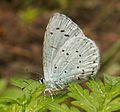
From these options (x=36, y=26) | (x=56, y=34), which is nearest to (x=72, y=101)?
(x=56, y=34)

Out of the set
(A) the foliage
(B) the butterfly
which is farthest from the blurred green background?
(A) the foliage

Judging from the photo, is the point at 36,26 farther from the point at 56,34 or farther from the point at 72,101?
the point at 72,101

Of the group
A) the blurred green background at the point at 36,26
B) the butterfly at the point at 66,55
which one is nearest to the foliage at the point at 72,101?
the butterfly at the point at 66,55

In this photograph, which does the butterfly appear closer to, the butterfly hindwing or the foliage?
the butterfly hindwing

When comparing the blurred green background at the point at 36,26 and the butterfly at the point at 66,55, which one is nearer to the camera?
the butterfly at the point at 66,55

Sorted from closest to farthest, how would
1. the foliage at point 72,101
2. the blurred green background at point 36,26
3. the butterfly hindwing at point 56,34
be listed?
the foliage at point 72,101, the butterfly hindwing at point 56,34, the blurred green background at point 36,26

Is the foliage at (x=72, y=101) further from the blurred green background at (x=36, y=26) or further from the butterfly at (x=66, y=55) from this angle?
the blurred green background at (x=36, y=26)
